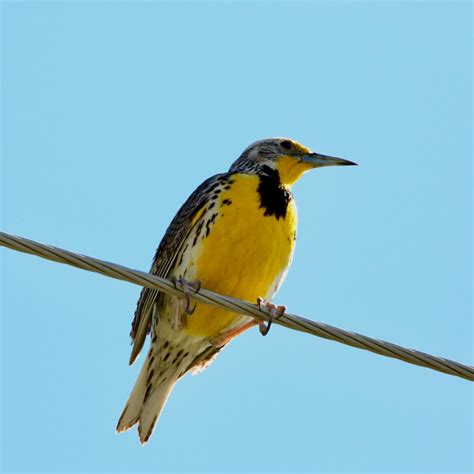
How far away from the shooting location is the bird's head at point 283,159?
6.81 m

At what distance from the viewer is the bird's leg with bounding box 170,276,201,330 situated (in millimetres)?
5332

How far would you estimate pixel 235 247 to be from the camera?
238 inches

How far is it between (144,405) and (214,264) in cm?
106

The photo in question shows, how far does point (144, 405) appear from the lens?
663cm

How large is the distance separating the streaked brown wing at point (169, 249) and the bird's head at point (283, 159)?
396 mm

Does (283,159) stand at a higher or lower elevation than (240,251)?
higher

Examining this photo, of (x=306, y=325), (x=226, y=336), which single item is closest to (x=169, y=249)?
(x=226, y=336)

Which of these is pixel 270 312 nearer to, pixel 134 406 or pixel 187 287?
pixel 187 287

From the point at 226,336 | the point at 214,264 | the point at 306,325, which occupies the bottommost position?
the point at 306,325

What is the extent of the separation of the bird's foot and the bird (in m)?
0.01

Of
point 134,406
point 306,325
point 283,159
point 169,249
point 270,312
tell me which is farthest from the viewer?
point 283,159

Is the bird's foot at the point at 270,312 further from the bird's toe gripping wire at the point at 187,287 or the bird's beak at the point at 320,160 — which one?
the bird's beak at the point at 320,160

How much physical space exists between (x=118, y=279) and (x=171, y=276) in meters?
1.84

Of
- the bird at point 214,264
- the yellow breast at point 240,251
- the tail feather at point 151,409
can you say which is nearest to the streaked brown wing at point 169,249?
the bird at point 214,264
